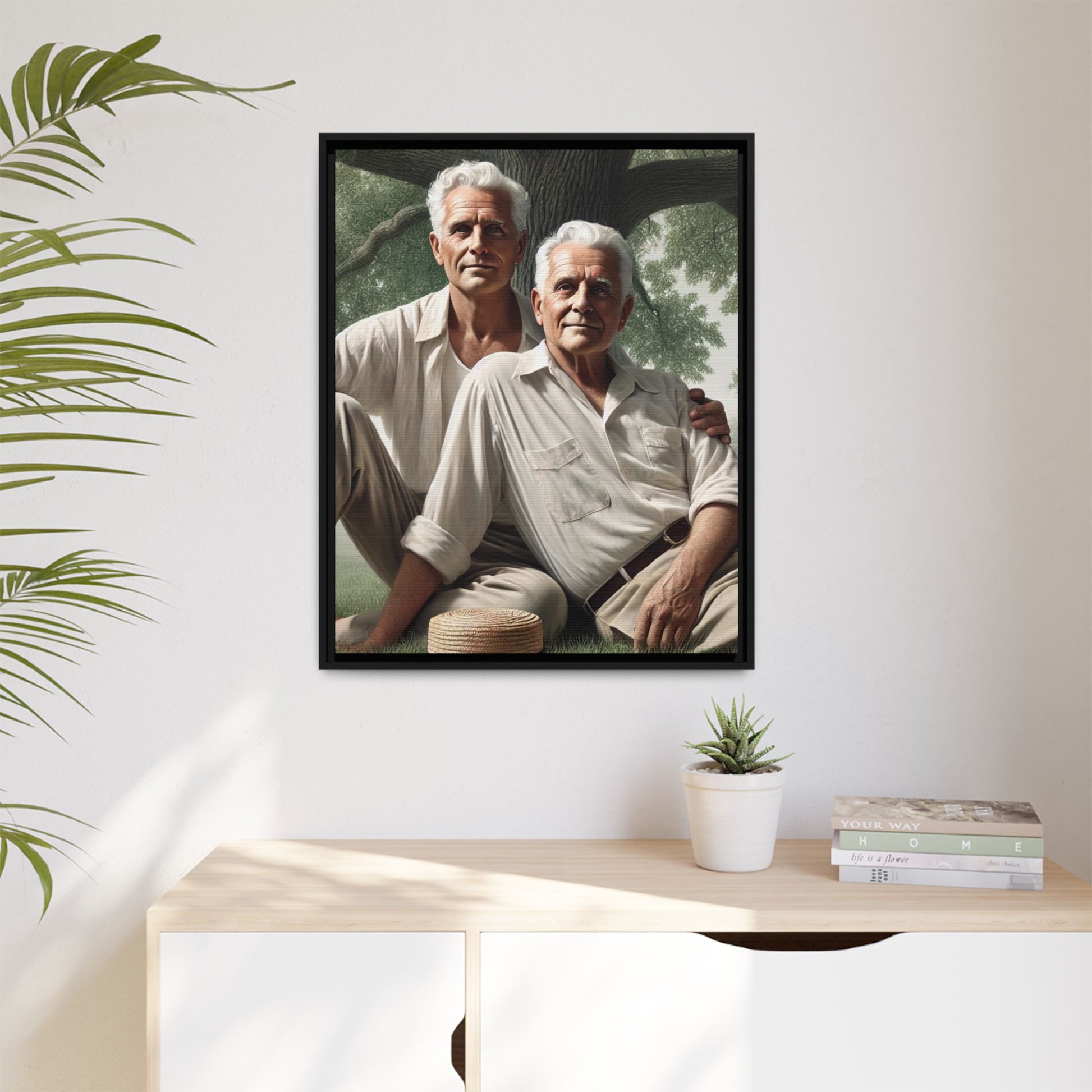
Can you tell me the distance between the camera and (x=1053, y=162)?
169cm

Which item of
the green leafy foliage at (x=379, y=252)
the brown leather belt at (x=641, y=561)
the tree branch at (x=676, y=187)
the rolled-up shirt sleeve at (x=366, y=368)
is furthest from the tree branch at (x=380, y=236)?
the brown leather belt at (x=641, y=561)

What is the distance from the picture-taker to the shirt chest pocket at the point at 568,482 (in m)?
1.70

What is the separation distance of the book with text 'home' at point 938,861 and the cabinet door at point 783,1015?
117mm

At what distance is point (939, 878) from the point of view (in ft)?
4.70

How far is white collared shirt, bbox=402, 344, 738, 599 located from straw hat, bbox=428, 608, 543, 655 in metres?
0.08

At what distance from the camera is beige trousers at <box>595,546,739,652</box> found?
1696mm

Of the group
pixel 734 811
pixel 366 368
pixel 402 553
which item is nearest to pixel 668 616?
pixel 734 811

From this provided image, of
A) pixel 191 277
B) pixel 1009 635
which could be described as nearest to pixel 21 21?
pixel 191 277

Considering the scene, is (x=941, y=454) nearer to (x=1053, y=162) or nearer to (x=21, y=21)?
(x=1053, y=162)

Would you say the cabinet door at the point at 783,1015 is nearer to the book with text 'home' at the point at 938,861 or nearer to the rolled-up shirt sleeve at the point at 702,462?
the book with text 'home' at the point at 938,861

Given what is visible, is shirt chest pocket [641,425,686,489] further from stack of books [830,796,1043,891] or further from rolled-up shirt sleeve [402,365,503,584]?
stack of books [830,796,1043,891]

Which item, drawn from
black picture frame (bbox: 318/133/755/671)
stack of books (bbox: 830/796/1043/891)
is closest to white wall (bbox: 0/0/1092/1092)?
black picture frame (bbox: 318/133/755/671)

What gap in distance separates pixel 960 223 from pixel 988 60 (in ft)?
0.94

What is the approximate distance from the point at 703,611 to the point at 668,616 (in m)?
0.06
